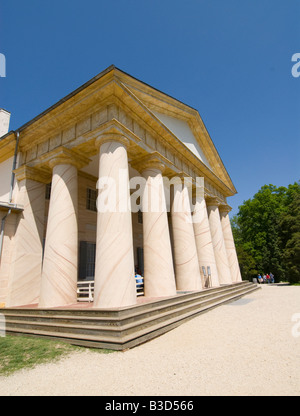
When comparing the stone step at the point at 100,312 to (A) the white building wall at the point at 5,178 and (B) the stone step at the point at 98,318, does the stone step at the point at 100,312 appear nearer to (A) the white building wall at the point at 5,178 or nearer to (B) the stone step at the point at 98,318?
(B) the stone step at the point at 98,318

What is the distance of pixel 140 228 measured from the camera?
1989 cm

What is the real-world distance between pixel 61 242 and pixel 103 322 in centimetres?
437

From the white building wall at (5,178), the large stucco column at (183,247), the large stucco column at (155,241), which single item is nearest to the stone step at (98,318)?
the large stucco column at (155,241)

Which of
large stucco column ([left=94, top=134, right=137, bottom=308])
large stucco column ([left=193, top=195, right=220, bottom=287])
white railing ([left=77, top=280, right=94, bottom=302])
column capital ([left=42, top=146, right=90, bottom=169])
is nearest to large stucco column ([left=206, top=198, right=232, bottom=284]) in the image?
large stucco column ([left=193, top=195, right=220, bottom=287])

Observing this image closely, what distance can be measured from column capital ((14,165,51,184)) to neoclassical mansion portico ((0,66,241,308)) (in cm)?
5

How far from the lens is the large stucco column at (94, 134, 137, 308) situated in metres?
7.34

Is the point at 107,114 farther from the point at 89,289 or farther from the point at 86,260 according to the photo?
the point at 86,260

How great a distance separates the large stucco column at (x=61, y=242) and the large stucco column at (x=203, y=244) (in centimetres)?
906

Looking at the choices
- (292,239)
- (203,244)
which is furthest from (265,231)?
(203,244)

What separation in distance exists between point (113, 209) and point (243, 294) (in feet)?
44.4

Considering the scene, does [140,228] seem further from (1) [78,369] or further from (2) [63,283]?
(1) [78,369]

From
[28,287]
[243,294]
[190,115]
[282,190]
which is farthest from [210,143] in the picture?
[282,190]

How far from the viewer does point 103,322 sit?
6215 millimetres
